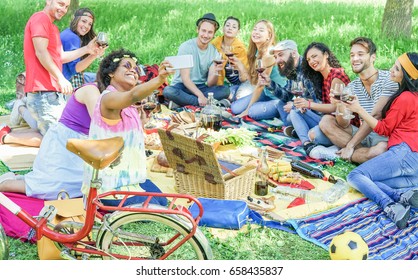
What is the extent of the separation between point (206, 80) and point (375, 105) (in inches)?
113

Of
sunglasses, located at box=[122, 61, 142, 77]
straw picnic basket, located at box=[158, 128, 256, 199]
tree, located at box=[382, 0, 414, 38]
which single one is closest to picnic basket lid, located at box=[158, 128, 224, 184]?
straw picnic basket, located at box=[158, 128, 256, 199]

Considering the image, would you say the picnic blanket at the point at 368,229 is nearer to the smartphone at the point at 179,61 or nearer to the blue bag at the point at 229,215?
the blue bag at the point at 229,215

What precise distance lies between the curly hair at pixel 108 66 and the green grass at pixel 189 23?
360 centimetres

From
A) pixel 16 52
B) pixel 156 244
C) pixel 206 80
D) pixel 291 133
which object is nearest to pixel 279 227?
pixel 156 244

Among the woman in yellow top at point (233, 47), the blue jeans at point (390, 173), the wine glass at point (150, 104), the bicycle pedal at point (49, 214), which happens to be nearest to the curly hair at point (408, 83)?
the blue jeans at point (390, 173)

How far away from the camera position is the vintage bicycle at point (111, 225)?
12.9 ft

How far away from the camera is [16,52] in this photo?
11.1 meters

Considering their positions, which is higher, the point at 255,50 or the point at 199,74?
the point at 255,50

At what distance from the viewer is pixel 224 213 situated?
5.24m

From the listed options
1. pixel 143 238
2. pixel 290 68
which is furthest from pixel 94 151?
pixel 290 68

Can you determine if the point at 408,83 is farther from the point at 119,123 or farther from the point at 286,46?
the point at 119,123

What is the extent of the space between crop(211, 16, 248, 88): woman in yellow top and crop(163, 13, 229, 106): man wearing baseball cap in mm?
133

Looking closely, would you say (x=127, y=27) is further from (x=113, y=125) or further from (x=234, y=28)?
(x=113, y=125)

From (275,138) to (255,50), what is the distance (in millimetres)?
1355
